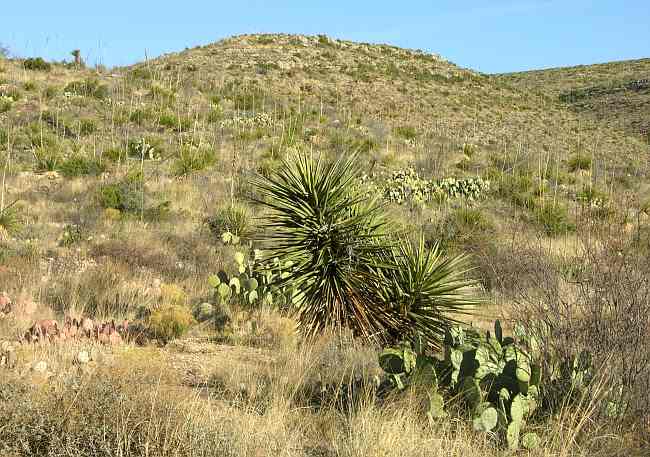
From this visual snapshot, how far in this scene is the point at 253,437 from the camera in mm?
3686

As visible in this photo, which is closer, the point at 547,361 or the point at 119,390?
the point at 119,390

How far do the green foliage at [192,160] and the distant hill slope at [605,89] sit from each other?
886 inches

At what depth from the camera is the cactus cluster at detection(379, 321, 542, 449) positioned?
12.7 feet

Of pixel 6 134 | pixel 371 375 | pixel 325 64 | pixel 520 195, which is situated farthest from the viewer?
pixel 325 64

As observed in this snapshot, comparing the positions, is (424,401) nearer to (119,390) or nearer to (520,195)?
(119,390)

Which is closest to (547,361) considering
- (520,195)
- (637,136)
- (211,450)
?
(211,450)

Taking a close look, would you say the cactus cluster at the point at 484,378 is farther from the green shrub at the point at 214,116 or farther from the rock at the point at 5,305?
the green shrub at the point at 214,116

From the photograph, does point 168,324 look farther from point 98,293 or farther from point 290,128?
point 290,128

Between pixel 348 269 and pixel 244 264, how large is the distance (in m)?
2.75

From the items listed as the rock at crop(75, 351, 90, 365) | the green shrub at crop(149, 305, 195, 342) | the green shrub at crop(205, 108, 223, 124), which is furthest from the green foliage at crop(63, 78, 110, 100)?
the rock at crop(75, 351, 90, 365)

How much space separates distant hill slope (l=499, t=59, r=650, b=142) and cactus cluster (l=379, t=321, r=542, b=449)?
2947 centimetres

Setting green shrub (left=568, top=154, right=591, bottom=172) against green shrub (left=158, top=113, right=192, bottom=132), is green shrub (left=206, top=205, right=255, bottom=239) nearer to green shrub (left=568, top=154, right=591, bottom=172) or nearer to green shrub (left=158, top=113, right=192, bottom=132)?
green shrub (left=158, top=113, right=192, bottom=132)

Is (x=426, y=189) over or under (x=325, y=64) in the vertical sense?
under

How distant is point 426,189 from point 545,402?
9.93 m
